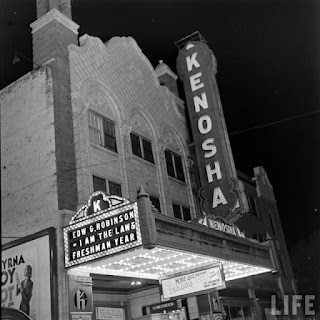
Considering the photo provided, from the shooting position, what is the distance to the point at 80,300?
14.2 m

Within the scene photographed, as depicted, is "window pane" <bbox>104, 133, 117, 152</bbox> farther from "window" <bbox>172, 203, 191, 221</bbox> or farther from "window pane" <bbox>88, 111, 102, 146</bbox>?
"window" <bbox>172, 203, 191, 221</bbox>

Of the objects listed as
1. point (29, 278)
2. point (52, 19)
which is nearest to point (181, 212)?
point (29, 278)

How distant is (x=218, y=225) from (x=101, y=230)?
247 inches

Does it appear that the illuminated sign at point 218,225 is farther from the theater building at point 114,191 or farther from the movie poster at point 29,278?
the movie poster at point 29,278

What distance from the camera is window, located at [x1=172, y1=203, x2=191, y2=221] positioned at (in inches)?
878

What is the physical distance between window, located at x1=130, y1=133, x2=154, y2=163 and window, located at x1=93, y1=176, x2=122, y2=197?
105 inches

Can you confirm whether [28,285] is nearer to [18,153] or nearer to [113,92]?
[18,153]

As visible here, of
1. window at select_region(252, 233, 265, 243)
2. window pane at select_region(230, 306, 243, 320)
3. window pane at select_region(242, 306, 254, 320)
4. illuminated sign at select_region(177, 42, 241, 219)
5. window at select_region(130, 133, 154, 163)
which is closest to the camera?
illuminated sign at select_region(177, 42, 241, 219)

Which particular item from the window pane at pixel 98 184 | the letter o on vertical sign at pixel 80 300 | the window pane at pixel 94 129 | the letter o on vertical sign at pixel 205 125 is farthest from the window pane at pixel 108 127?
the letter o on vertical sign at pixel 80 300

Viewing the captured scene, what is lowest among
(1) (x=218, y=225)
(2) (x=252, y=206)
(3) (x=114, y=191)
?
(1) (x=218, y=225)

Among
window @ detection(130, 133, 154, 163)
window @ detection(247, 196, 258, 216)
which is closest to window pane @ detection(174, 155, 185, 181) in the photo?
window @ detection(130, 133, 154, 163)

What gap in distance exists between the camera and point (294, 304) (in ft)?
106

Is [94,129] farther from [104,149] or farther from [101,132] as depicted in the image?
[104,149]

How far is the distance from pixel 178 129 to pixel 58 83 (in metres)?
9.62
